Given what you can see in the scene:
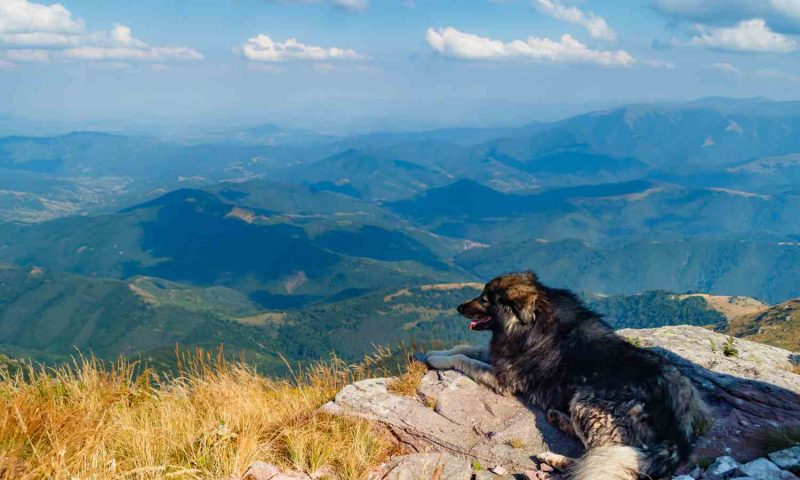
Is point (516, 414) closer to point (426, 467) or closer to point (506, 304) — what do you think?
point (506, 304)

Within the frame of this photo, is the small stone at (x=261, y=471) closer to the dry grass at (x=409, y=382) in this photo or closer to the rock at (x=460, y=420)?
the rock at (x=460, y=420)

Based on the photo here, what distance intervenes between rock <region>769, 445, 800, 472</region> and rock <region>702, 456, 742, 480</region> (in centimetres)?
36

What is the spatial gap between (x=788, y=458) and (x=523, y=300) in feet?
13.6

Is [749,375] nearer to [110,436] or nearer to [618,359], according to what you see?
[618,359]

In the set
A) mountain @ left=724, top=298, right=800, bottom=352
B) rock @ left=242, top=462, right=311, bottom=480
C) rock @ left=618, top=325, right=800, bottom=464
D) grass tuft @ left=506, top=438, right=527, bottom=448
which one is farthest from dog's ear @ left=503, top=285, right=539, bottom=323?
mountain @ left=724, top=298, right=800, bottom=352

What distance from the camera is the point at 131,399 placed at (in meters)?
7.51

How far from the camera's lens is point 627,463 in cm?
567

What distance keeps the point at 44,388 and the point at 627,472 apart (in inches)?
308

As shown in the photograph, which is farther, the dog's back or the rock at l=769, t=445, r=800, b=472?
the dog's back

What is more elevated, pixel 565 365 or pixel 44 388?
pixel 565 365

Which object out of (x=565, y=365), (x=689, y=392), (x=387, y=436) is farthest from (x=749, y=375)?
(x=387, y=436)

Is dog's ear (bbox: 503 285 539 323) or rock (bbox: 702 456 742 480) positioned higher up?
dog's ear (bbox: 503 285 539 323)

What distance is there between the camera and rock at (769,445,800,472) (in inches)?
203

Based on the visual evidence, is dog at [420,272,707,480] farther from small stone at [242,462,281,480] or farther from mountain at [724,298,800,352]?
mountain at [724,298,800,352]
